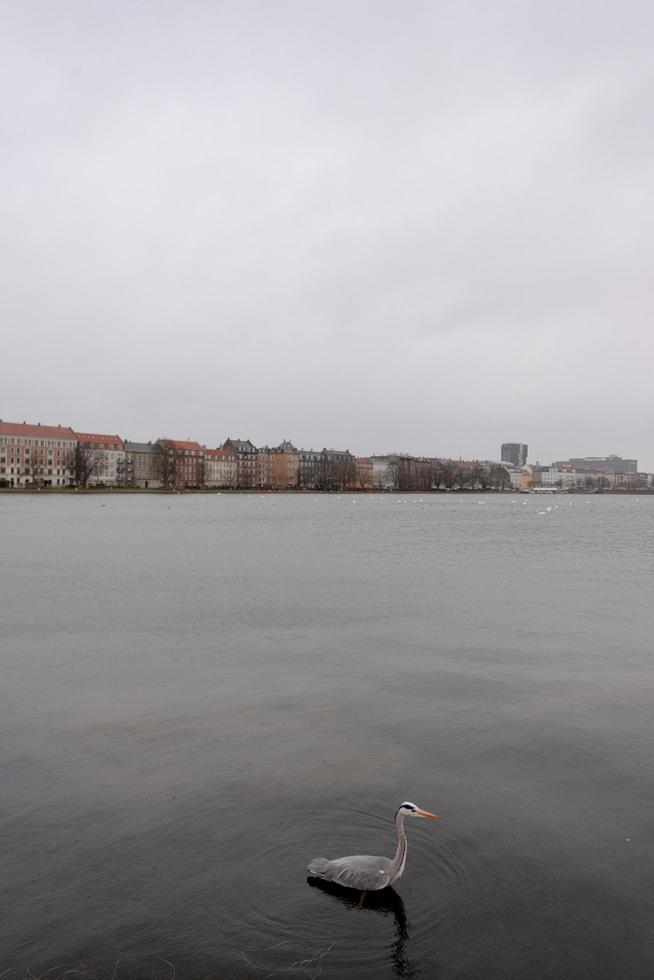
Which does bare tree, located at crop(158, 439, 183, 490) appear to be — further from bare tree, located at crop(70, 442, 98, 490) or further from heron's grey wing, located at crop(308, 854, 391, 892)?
heron's grey wing, located at crop(308, 854, 391, 892)

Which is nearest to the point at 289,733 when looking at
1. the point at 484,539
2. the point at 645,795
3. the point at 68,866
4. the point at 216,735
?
the point at 216,735

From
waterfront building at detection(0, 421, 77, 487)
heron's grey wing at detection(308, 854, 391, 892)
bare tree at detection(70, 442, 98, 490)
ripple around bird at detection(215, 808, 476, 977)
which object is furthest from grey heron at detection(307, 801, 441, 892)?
waterfront building at detection(0, 421, 77, 487)

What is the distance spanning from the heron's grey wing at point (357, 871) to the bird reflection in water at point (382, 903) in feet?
0.29

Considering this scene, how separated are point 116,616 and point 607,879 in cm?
1728

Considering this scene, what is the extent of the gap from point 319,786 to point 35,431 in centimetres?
19456

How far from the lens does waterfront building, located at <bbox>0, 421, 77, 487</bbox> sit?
178500 millimetres

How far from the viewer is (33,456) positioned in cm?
17612

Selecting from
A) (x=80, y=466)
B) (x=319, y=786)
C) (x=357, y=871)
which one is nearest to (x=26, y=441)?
(x=80, y=466)

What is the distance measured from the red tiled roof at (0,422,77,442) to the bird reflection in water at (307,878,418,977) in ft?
627

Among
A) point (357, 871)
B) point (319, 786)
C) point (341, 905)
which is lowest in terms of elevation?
point (341, 905)

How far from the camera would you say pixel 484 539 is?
180 feet

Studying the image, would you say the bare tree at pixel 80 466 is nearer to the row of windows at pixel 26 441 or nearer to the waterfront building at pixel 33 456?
the waterfront building at pixel 33 456

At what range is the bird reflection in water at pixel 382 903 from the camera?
7.36 metres

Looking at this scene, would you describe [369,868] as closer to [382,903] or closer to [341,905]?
[382,903]
